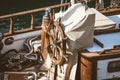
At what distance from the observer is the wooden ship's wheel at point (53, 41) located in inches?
404

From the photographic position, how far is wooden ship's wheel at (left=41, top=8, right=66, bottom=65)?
10.2 metres

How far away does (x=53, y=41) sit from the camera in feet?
34.3

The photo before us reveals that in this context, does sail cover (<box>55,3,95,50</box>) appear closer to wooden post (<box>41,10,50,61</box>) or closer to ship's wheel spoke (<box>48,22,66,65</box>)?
ship's wheel spoke (<box>48,22,66,65</box>)

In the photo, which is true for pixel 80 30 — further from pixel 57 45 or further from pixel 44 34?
pixel 44 34

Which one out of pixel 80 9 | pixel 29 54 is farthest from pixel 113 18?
pixel 29 54

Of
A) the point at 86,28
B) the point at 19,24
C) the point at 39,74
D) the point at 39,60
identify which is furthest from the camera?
the point at 19,24

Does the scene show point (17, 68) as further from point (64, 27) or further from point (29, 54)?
point (64, 27)

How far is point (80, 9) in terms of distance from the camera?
420 inches

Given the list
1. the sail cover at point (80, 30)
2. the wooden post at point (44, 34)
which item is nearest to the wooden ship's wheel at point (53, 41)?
the wooden post at point (44, 34)

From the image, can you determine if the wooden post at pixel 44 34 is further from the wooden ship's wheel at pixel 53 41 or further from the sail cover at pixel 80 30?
the sail cover at pixel 80 30

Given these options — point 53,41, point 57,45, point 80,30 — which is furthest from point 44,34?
point 80,30

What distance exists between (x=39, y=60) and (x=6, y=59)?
3.72 ft

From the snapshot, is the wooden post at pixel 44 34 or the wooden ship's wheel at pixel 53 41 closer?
the wooden ship's wheel at pixel 53 41

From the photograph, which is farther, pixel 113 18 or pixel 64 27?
pixel 113 18
